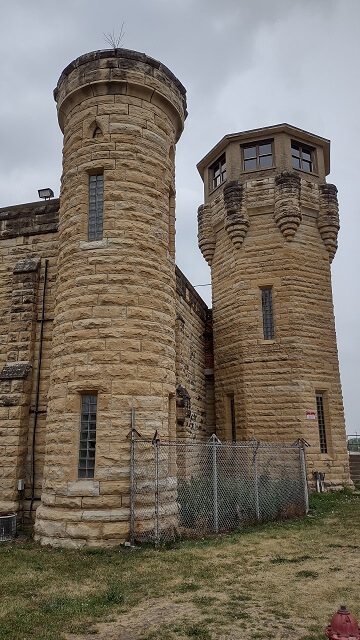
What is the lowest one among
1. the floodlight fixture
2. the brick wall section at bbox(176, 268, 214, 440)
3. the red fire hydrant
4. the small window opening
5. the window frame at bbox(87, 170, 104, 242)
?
the red fire hydrant

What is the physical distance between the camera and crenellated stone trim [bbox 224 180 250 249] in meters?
18.4

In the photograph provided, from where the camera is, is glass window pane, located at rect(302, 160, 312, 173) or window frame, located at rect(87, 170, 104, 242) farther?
glass window pane, located at rect(302, 160, 312, 173)

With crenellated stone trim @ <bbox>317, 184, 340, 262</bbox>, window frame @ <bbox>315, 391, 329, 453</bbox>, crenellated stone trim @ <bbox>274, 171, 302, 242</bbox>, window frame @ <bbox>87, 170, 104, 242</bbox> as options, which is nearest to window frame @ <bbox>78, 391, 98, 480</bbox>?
window frame @ <bbox>87, 170, 104, 242</bbox>

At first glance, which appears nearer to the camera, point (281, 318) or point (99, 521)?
point (99, 521)

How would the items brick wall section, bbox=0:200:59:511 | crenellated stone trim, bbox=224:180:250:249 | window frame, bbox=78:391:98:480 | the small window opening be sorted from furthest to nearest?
crenellated stone trim, bbox=224:180:250:249
the small window opening
brick wall section, bbox=0:200:59:511
window frame, bbox=78:391:98:480

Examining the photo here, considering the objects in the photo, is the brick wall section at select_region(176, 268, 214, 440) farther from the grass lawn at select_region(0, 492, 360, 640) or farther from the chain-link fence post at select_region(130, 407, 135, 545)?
the grass lawn at select_region(0, 492, 360, 640)

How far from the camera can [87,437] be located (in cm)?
976

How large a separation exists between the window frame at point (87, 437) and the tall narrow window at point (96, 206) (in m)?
3.54

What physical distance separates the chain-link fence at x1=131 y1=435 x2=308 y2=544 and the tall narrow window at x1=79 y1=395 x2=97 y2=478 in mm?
854

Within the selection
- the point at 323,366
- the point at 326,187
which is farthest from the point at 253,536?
the point at 326,187

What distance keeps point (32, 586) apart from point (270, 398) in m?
11.4

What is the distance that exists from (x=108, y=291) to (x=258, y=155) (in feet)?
38.0

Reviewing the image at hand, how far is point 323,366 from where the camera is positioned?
1733 cm

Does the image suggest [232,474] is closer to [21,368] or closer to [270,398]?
[270,398]
